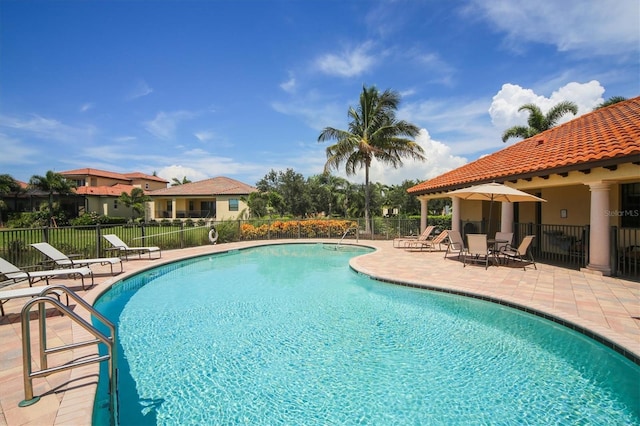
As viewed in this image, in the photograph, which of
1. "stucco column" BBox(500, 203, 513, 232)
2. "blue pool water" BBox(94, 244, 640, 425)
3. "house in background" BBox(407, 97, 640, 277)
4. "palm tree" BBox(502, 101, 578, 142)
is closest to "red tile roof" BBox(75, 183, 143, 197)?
"blue pool water" BBox(94, 244, 640, 425)

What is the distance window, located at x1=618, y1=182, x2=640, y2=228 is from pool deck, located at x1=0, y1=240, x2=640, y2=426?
397cm

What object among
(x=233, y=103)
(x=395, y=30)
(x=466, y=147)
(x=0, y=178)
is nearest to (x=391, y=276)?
(x=395, y=30)

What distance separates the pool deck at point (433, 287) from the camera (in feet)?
10.3

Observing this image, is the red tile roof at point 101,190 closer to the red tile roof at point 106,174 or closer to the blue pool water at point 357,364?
the red tile roof at point 106,174

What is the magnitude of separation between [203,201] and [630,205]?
40.8 m

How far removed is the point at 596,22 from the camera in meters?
11.5

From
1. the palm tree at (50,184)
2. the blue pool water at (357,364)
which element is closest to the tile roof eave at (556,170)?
the blue pool water at (357,364)

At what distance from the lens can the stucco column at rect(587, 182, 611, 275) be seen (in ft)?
29.0

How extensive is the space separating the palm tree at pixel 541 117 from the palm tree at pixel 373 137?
38.4 feet

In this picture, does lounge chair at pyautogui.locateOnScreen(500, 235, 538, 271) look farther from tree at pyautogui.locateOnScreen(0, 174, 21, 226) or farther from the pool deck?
tree at pyautogui.locateOnScreen(0, 174, 21, 226)

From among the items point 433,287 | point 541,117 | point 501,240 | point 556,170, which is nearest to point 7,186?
point 433,287

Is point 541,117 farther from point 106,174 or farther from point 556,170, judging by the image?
point 106,174

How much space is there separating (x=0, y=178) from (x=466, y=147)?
5007 centimetres

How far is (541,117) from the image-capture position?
26.6 meters
